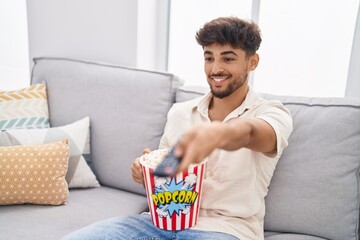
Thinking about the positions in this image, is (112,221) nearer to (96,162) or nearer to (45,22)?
(96,162)

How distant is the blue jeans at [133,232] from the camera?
3.71 ft

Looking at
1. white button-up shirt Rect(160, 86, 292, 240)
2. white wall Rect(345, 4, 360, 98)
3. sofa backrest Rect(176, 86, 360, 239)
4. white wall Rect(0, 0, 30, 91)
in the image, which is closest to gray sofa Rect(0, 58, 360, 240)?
sofa backrest Rect(176, 86, 360, 239)

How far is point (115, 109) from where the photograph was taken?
5.59 ft

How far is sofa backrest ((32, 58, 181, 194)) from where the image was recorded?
1649mm

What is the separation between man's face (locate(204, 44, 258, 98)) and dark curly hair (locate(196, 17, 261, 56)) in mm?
20

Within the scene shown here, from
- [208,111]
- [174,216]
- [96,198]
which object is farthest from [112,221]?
[208,111]

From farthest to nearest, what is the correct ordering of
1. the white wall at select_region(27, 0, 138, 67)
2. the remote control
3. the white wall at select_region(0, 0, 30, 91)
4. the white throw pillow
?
the white wall at select_region(0, 0, 30, 91), the white wall at select_region(27, 0, 138, 67), the white throw pillow, the remote control

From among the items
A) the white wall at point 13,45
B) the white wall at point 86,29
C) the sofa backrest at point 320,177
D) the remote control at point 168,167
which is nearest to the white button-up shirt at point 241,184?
the sofa backrest at point 320,177

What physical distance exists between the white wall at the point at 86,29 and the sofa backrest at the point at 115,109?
0.26 meters

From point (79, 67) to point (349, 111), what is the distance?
1.28m

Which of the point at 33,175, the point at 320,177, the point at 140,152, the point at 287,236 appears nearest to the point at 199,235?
the point at 287,236

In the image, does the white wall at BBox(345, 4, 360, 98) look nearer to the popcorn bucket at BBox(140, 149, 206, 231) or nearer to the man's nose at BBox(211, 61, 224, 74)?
the man's nose at BBox(211, 61, 224, 74)

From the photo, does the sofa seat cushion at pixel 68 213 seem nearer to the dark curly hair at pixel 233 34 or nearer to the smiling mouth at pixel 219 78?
the smiling mouth at pixel 219 78

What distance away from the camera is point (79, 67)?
1.84m
